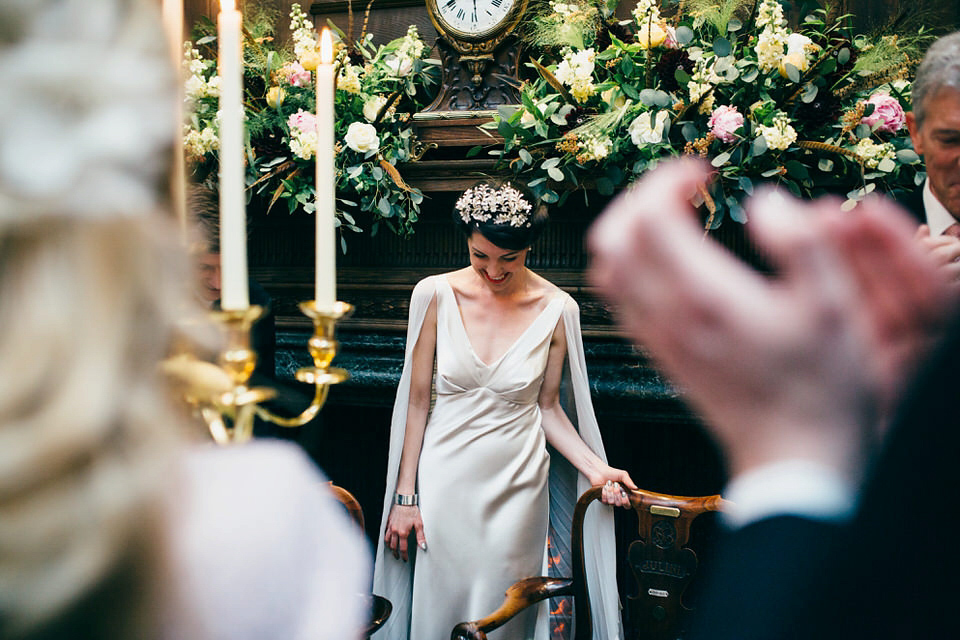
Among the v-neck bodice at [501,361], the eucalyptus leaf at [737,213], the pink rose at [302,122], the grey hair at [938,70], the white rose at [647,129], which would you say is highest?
the pink rose at [302,122]

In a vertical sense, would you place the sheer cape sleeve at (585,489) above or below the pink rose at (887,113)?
below

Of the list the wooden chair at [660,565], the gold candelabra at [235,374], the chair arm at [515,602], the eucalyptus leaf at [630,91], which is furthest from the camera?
the eucalyptus leaf at [630,91]

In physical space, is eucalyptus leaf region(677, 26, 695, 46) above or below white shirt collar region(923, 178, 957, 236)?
above

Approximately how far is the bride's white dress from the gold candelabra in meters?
2.13

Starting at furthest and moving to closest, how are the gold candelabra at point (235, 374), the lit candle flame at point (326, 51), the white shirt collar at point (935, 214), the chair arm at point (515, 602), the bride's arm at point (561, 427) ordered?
the bride's arm at point (561, 427), the chair arm at point (515, 602), the white shirt collar at point (935, 214), the lit candle flame at point (326, 51), the gold candelabra at point (235, 374)

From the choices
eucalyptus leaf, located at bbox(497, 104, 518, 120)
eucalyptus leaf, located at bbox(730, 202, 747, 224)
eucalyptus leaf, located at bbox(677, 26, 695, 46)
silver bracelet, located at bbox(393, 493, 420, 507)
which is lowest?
silver bracelet, located at bbox(393, 493, 420, 507)

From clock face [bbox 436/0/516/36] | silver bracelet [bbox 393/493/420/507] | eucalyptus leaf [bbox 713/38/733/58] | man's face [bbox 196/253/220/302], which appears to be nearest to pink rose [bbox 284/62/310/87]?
clock face [bbox 436/0/516/36]

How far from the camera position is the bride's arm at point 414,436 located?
2771mm

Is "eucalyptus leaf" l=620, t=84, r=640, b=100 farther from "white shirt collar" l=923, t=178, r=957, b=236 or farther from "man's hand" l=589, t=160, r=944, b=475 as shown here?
"man's hand" l=589, t=160, r=944, b=475

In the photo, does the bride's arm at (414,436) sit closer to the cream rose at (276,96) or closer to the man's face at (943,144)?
the cream rose at (276,96)

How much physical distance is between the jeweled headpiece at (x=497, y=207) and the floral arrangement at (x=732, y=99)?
0.55 feet

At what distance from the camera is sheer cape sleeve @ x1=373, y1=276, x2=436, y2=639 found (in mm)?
2803

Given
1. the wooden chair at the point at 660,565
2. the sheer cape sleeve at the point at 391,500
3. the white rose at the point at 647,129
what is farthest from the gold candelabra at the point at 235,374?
the sheer cape sleeve at the point at 391,500

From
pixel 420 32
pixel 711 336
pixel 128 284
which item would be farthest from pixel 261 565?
pixel 420 32
